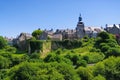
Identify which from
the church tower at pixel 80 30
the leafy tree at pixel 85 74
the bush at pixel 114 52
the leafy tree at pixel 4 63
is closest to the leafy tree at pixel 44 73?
the leafy tree at pixel 85 74

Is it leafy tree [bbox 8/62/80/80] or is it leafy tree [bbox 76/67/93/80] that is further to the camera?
leafy tree [bbox 76/67/93/80]

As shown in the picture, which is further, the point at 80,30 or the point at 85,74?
the point at 80,30

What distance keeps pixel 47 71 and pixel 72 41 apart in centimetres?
4074

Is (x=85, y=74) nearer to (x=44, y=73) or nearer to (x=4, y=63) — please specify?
(x=44, y=73)

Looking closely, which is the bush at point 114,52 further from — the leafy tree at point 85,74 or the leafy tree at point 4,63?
the leafy tree at point 4,63

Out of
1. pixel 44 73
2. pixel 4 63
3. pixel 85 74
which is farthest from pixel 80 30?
pixel 44 73

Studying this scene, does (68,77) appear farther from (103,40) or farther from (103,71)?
(103,40)

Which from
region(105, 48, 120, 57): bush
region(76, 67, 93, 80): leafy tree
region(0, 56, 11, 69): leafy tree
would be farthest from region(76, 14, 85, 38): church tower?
region(76, 67, 93, 80): leafy tree

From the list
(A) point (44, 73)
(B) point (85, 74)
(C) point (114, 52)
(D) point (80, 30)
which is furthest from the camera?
(D) point (80, 30)

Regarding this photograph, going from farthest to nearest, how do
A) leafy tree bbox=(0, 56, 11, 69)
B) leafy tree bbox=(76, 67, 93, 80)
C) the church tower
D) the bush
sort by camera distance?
the church tower
leafy tree bbox=(0, 56, 11, 69)
the bush
leafy tree bbox=(76, 67, 93, 80)

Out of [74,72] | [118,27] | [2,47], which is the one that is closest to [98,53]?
[74,72]

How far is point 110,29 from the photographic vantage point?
120188 millimetres

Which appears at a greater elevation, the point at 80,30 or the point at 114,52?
the point at 80,30

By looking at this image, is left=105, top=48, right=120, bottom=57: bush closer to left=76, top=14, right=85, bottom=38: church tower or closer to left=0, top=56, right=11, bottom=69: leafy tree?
left=0, top=56, right=11, bottom=69: leafy tree
